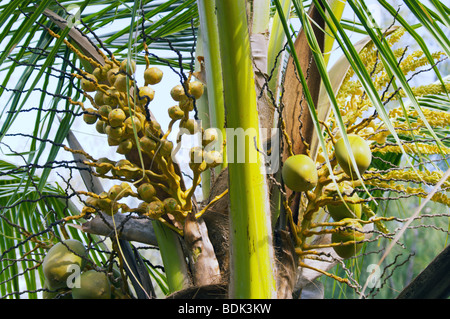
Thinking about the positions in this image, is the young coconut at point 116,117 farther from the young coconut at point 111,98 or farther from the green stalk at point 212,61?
the green stalk at point 212,61

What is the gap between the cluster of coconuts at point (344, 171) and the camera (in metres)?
0.83

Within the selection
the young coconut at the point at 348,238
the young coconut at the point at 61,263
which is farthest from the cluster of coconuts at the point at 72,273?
the young coconut at the point at 348,238

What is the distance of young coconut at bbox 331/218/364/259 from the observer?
0.92 m

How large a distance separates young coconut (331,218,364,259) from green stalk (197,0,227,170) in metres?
0.31

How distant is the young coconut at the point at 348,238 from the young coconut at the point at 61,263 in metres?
0.50

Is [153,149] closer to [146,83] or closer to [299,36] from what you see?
[146,83]

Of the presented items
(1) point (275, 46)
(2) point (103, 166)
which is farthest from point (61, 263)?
(1) point (275, 46)

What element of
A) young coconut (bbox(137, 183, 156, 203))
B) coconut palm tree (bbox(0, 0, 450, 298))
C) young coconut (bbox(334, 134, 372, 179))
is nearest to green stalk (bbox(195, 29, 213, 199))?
coconut palm tree (bbox(0, 0, 450, 298))

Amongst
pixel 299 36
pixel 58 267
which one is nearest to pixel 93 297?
pixel 58 267

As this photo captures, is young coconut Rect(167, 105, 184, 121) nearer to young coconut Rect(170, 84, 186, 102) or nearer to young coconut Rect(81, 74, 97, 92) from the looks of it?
young coconut Rect(170, 84, 186, 102)

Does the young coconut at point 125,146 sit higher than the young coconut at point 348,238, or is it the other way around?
the young coconut at point 125,146

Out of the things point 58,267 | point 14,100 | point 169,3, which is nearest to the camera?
point 58,267
